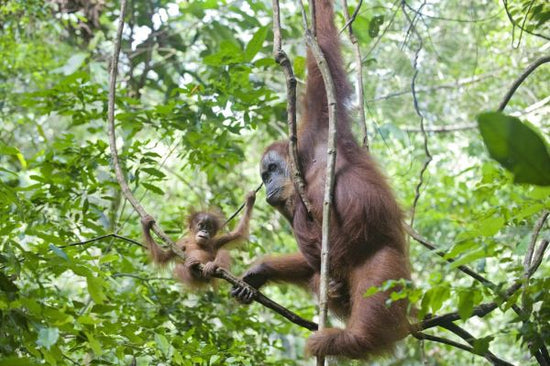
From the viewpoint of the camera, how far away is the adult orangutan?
2.99 metres

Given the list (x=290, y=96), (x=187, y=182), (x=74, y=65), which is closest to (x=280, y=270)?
(x=290, y=96)

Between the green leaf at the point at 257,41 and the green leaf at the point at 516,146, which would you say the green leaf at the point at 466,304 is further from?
the green leaf at the point at 257,41

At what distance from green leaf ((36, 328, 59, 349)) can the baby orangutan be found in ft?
7.44

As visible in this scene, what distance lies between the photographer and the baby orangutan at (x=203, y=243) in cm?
431

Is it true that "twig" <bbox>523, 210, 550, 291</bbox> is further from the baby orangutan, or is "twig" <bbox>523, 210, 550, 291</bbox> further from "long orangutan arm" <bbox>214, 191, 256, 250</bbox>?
"long orangutan arm" <bbox>214, 191, 256, 250</bbox>

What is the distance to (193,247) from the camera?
4.89m

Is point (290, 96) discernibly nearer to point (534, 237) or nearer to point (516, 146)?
point (534, 237)

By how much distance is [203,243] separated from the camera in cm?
489

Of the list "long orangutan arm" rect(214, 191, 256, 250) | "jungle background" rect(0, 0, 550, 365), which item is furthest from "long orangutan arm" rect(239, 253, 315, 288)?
"long orangutan arm" rect(214, 191, 256, 250)

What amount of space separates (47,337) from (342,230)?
1880mm

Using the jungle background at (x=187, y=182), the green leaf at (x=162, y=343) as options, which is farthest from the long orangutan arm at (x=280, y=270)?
the green leaf at (x=162, y=343)

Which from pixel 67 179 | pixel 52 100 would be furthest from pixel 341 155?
pixel 52 100

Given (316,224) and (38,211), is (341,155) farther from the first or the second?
(38,211)

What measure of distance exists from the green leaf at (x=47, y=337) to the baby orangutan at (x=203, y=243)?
2.27 metres
